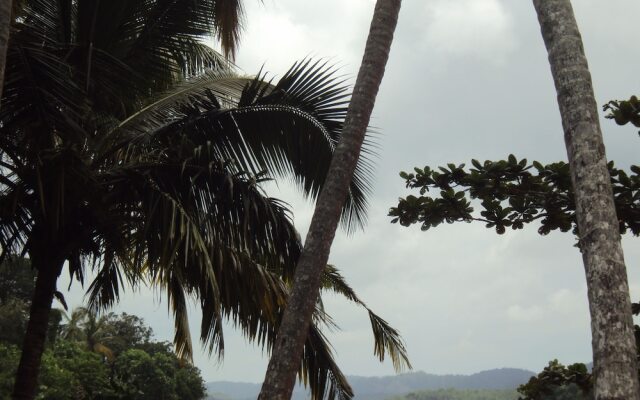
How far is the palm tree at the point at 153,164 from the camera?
652 centimetres

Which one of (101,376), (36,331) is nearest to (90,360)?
(101,376)

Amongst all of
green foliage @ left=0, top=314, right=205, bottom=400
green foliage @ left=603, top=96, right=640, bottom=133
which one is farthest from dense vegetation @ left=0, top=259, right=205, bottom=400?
green foliage @ left=603, top=96, right=640, bottom=133

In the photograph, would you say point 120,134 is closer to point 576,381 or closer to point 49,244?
point 49,244

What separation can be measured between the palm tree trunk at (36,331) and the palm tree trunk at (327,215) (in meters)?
2.86

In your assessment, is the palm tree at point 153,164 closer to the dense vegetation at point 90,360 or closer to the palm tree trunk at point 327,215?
the palm tree trunk at point 327,215

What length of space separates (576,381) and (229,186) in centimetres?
368

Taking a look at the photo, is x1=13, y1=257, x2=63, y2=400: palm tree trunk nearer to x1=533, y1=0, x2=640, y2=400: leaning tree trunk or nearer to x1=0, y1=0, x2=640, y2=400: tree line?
x1=0, y1=0, x2=640, y2=400: tree line

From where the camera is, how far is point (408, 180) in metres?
6.90

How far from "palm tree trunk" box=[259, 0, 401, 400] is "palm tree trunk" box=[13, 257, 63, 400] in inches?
113

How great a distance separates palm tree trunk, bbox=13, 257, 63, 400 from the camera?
684cm

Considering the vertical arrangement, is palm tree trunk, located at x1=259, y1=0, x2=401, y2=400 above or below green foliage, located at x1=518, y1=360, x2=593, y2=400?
above

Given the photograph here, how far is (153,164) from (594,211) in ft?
14.9

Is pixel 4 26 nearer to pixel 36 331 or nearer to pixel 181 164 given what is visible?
pixel 181 164

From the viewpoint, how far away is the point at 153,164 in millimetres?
7289
